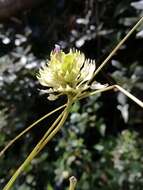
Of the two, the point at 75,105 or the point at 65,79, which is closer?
the point at 65,79

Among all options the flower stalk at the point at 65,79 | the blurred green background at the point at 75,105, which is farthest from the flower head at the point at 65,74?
the blurred green background at the point at 75,105

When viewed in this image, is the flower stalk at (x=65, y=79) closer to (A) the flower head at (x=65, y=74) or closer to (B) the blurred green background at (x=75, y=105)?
(A) the flower head at (x=65, y=74)

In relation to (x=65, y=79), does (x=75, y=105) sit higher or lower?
lower

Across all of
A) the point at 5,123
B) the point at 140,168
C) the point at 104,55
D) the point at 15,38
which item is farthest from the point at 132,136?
the point at 15,38

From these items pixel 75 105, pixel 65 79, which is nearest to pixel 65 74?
pixel 65 79

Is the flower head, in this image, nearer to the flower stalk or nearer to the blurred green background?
the flower stalk

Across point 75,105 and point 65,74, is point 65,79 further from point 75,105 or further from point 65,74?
point 75,105
